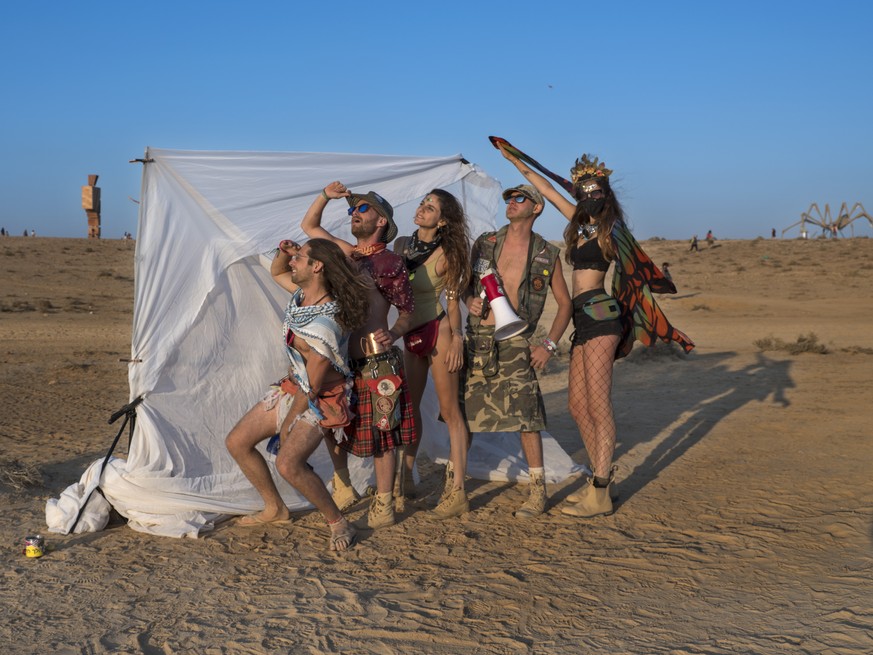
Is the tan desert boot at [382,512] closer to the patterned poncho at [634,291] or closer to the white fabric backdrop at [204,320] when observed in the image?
the white fabric backdrop at [204,320]

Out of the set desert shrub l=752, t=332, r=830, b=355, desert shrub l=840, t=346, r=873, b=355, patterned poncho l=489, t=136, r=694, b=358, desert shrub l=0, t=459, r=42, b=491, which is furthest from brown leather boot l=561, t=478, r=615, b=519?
desert shrub l=840, t=346, r=873, b=355

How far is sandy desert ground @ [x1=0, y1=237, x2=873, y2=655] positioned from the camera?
345 centimetres

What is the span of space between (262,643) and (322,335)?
4.91 ft

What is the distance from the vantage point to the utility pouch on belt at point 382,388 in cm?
468

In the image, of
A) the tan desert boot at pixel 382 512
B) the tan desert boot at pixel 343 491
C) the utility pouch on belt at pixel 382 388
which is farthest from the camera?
the tan desert boot at pixel 343 491

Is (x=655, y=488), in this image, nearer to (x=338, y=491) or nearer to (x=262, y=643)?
(x=338, y=491)

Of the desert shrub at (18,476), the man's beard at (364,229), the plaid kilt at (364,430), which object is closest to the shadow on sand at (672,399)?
the plaid kilt at (364,430)

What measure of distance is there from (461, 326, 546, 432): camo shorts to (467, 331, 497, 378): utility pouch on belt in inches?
0.6

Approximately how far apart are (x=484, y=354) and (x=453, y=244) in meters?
0.70

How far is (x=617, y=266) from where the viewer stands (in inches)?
207

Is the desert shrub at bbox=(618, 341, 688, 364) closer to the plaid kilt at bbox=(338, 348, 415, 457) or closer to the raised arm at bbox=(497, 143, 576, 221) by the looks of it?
the raised arm at bbox=(497, 143, 576, 221)

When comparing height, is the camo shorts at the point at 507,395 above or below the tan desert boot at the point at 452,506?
above

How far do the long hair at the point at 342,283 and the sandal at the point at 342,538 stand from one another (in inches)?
43.3

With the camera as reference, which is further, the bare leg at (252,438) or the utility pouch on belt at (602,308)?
the utility pouch on belt at (602,308)
